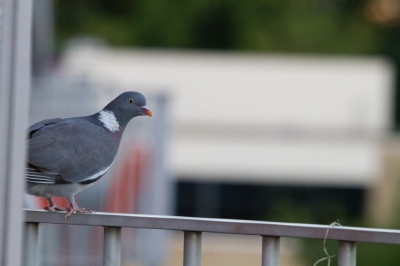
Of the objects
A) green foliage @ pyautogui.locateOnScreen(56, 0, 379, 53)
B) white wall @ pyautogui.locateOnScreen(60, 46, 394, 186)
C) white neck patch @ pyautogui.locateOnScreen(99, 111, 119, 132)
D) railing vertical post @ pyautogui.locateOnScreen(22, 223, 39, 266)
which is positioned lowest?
railing vertical post @ pyautogui.locateOnScreen(22, 223, 39, 266)

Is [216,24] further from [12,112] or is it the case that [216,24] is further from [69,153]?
[12,112]

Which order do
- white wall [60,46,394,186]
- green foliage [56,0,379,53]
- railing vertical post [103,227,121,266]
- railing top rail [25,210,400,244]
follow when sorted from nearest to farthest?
railing top rail [25,210,400,244] < railing vertical post [103,227,121,266] < white wall [60,46,394,186] < green foliage [56,0,379,53]

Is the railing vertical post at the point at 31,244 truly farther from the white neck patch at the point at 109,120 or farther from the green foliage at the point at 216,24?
the green foliage at the point at 216,24

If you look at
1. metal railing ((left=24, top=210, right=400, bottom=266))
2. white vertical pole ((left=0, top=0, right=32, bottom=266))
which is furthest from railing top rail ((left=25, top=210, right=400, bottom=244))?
white vertical pole ((left=0, top=0, right=32, bottom=266))

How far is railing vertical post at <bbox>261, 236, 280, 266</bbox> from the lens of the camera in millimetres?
1887

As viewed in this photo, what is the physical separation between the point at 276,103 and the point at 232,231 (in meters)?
14.4

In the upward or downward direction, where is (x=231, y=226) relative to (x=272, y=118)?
downward

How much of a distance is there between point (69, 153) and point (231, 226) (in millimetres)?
978

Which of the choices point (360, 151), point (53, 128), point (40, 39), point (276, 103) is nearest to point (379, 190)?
point (360, 151)

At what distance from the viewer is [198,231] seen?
1.90m

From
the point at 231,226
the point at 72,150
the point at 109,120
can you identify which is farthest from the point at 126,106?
the point at 231,226

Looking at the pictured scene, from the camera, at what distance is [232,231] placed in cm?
188

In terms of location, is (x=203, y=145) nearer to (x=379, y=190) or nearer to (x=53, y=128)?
(x=379, y=190)

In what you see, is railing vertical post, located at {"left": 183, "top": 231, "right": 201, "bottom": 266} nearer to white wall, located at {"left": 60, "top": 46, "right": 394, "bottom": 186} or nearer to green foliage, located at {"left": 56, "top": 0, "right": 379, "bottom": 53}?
white wall, located at {"left": 60, "top": 46, "right": 394, "bottom": 186}
